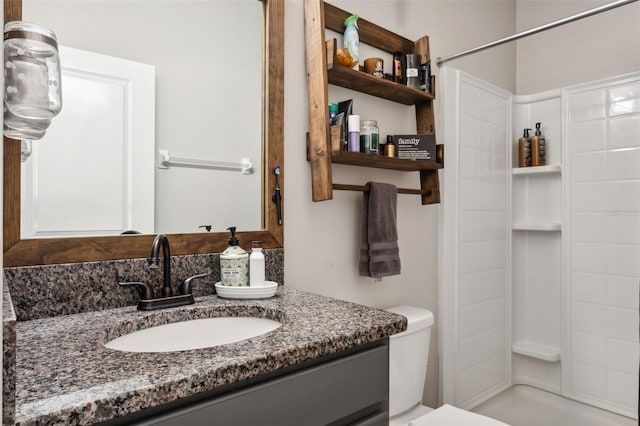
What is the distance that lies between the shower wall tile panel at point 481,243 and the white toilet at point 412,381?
0.46 m

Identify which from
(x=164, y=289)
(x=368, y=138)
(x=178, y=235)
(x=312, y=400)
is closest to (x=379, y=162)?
(x=368, y=138)

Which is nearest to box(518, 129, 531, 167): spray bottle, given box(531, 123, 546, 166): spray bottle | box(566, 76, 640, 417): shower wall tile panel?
box(531, 123, 546, 166): spray bottle

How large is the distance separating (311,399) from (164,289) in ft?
1.69

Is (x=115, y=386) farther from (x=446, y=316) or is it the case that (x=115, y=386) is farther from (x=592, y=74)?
(x=592, y=74)

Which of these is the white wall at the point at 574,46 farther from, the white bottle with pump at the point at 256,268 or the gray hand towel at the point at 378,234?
the white bottle with pump at the point at 256,268

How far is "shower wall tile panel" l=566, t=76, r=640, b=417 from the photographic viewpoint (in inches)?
83.2

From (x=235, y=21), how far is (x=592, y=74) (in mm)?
2048

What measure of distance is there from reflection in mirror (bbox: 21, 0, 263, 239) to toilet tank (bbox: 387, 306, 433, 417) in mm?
721

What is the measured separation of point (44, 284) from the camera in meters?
0.97

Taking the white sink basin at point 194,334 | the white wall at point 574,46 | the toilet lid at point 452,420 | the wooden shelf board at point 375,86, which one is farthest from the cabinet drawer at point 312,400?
the white wall at point 574,46

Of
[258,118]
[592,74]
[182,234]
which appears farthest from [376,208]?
[592,74]

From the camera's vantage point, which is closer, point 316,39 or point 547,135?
point 316,39

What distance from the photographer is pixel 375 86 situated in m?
1.64

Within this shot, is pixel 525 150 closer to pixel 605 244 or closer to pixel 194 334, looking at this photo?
pixel 605 244
